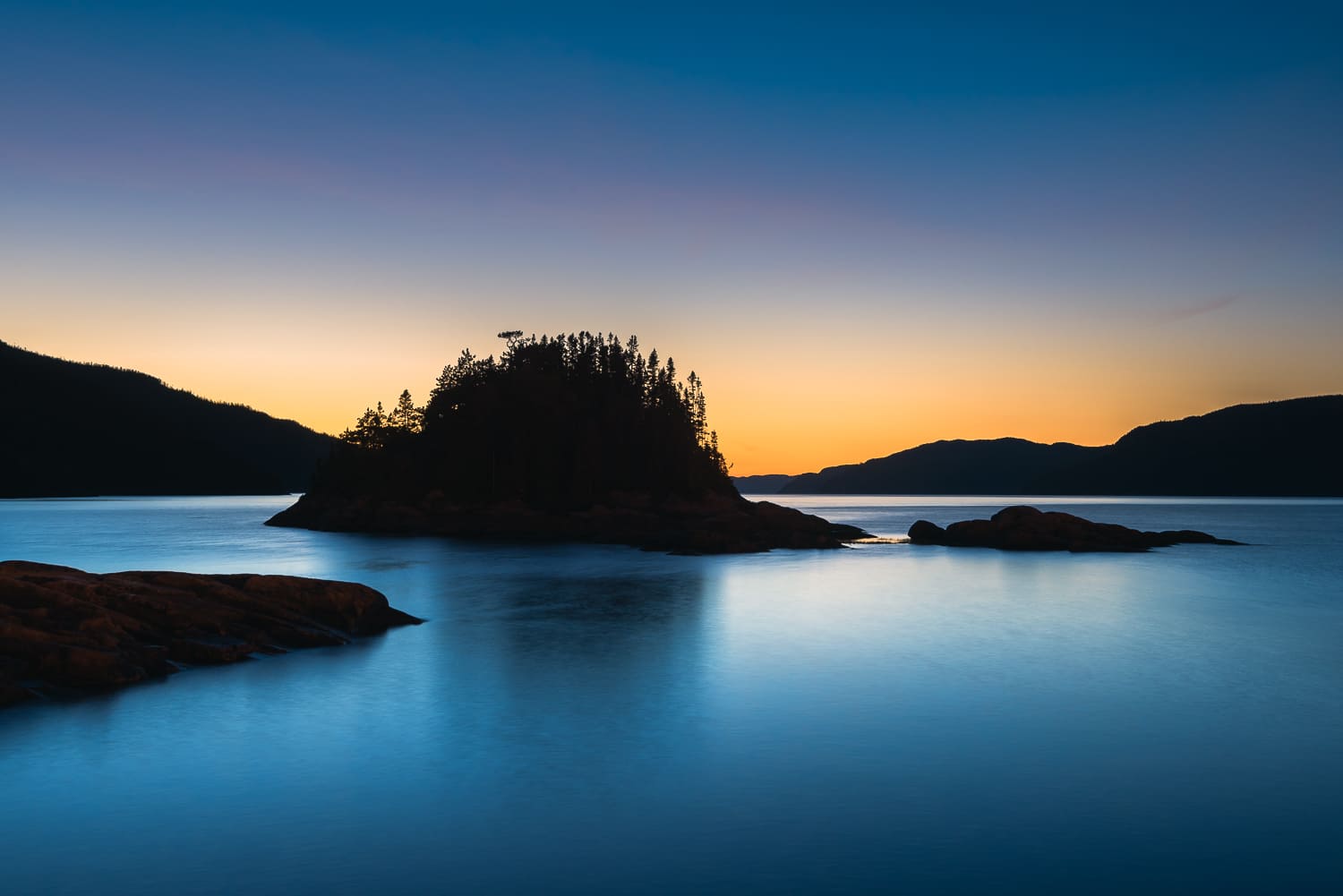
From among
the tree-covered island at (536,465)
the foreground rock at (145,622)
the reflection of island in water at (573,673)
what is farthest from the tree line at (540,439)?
the foreground rock at (145,622)

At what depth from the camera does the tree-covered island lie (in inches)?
3563

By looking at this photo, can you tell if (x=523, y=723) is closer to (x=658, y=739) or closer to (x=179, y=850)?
(x=658, y=739)

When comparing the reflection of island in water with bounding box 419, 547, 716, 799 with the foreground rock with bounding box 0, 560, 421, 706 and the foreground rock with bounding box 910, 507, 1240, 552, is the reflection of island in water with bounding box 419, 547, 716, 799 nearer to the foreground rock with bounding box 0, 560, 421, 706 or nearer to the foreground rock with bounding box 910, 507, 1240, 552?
the foreground rock with bounding box 0, 560, 421, 706

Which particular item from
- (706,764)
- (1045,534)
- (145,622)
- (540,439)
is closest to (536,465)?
(540,439)

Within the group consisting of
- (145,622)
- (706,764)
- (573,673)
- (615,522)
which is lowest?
(706,764)

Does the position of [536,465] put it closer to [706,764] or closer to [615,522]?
[615,522]

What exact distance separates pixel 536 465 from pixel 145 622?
7617cm

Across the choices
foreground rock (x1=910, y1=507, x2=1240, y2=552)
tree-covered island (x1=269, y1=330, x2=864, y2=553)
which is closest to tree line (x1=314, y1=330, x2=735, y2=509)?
tree-covered island (x1=269, y1=330, x2=864, y2=553)

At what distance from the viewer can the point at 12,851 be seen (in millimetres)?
10359

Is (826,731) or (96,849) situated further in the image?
(826,731)

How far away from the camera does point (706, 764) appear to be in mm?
14664

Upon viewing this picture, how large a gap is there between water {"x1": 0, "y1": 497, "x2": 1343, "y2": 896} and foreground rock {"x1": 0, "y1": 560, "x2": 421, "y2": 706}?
0.97 meters

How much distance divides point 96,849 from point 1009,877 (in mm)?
10668

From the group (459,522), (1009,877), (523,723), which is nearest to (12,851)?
(523,723)
